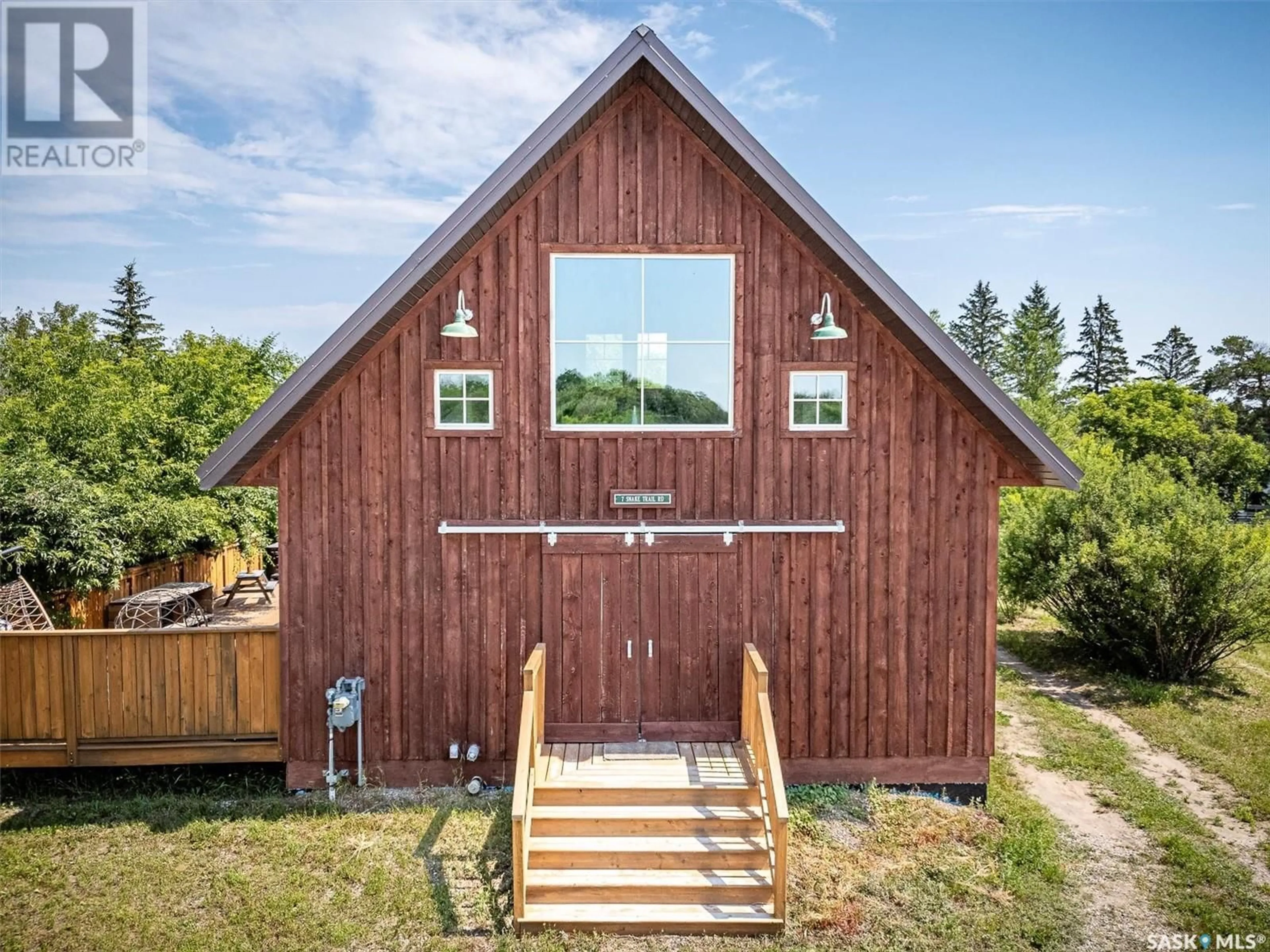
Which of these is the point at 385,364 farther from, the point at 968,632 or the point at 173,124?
the point at 173,124

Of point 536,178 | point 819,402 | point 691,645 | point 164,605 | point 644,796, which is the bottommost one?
point 644,796

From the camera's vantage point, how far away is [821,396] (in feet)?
23.4

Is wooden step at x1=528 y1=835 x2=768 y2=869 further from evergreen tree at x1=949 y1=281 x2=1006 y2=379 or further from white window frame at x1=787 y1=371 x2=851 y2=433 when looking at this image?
evergreen tree at x1=949 y1=281 x2=1006 y2=379

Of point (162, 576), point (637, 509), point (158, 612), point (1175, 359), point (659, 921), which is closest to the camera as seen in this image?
point (659, 921)

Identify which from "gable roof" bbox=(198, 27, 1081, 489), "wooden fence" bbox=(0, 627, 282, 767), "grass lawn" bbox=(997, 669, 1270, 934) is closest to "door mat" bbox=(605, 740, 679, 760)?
"wooden fence" bbox=(0, 627, 282, 767)

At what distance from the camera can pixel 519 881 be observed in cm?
513

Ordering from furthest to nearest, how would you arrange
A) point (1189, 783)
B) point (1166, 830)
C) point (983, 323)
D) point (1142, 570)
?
1. point (983, 323)
2. point (1142, 570)
3. point (1189, 783)
4. point (1166, 830)

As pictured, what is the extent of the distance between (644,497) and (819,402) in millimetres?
2003

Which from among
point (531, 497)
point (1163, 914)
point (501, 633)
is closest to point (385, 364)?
point (531, 497)

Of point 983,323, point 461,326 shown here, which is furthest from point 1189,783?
point 983,323

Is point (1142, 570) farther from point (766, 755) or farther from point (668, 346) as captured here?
point (668, 346)

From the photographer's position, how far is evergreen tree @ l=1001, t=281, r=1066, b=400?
3638 centimetres

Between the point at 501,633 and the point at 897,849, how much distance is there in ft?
13.5

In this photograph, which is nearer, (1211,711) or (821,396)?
(821,396)
